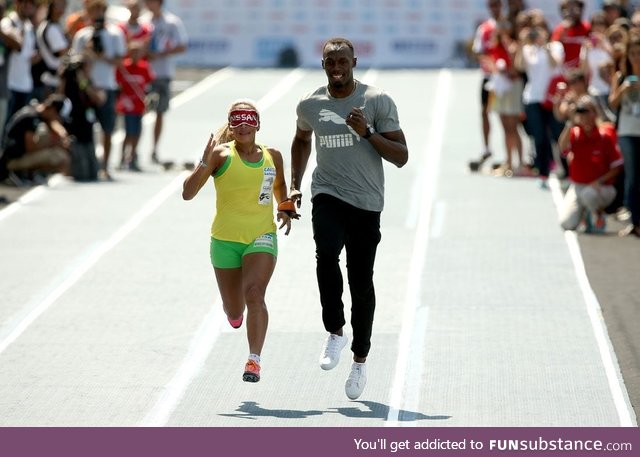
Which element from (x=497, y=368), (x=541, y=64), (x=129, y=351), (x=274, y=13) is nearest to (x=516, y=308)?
(x=497, y=368)

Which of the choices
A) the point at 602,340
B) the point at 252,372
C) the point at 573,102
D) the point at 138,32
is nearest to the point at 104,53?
the point at 138,32

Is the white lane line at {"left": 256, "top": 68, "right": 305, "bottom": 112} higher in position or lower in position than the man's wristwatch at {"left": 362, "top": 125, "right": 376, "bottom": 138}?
lower

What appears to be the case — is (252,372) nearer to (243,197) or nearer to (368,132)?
(243,197)

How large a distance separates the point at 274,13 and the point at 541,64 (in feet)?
47.7

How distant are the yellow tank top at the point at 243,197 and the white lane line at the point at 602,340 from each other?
233 centimetres

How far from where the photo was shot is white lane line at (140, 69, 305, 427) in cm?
914

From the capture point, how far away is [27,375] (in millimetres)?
Result: 10117

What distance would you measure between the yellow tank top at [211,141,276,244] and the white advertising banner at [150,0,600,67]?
23.0 m

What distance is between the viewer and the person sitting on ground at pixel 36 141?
58.9 ft

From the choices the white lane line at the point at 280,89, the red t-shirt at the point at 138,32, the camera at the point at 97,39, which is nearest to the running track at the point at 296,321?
the camera at the point at 97,39

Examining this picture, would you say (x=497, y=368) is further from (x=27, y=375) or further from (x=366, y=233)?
(x=27, y=375)

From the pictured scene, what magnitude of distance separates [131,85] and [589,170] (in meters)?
6.63
